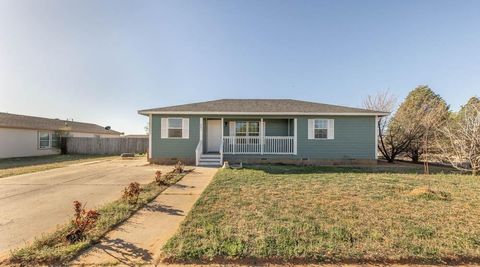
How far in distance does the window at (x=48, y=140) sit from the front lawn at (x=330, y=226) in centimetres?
2171

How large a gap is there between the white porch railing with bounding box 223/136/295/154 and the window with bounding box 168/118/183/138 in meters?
2.54

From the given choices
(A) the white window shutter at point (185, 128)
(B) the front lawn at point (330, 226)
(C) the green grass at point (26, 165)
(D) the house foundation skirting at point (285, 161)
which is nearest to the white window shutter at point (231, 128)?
(D) the house foundation skirting at point (285, 161)

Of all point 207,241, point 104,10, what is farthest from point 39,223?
point 104,10

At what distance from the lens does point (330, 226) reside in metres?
3.81

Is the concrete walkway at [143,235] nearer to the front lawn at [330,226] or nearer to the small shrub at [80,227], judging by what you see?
the front lawn at [330,226]

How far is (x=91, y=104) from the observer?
20391 mm

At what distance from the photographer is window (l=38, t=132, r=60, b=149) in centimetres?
2019

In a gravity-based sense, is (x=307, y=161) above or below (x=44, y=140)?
below

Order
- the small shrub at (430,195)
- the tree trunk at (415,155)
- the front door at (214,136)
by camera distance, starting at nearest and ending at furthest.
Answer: the small shrub at (430,195) → the front door at (214,136) → the tree trunk at (415,155)

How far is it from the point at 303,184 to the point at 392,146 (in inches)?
404

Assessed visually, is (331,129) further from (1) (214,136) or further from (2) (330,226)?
(2) (330,226)

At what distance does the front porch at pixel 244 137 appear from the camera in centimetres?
1280

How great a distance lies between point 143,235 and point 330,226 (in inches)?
118

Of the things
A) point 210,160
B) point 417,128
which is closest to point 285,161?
point 210,160
